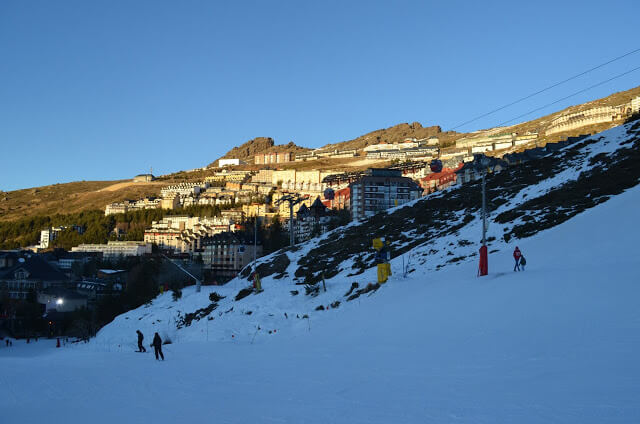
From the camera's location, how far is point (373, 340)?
62.2 ft

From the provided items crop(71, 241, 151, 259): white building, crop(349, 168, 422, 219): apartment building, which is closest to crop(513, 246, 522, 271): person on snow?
crop(349, 168, 422, 219): apartment building

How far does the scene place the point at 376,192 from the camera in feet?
432

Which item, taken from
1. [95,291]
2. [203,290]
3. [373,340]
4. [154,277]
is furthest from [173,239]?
[373,340]

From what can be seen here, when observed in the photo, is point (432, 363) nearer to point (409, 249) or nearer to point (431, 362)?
point (431, 362)

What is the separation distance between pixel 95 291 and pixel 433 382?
109 meters

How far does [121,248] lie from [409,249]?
166 meters

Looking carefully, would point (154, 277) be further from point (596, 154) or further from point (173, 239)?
point (173, 239)

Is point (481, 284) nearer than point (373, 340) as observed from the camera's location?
No

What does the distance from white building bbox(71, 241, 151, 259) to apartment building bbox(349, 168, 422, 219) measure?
8373cm

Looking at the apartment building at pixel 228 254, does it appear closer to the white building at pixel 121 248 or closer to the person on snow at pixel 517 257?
the white building at pixel 121 248

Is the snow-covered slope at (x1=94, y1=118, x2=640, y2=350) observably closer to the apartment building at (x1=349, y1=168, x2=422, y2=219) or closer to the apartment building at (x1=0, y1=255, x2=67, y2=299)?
the apartment building at (x1=349, y1=168, x2=422, y2=219)

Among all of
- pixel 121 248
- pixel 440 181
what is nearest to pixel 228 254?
pixel 121 248

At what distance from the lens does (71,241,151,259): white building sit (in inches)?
7215

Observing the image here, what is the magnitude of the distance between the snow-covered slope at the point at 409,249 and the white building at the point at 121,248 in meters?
141
